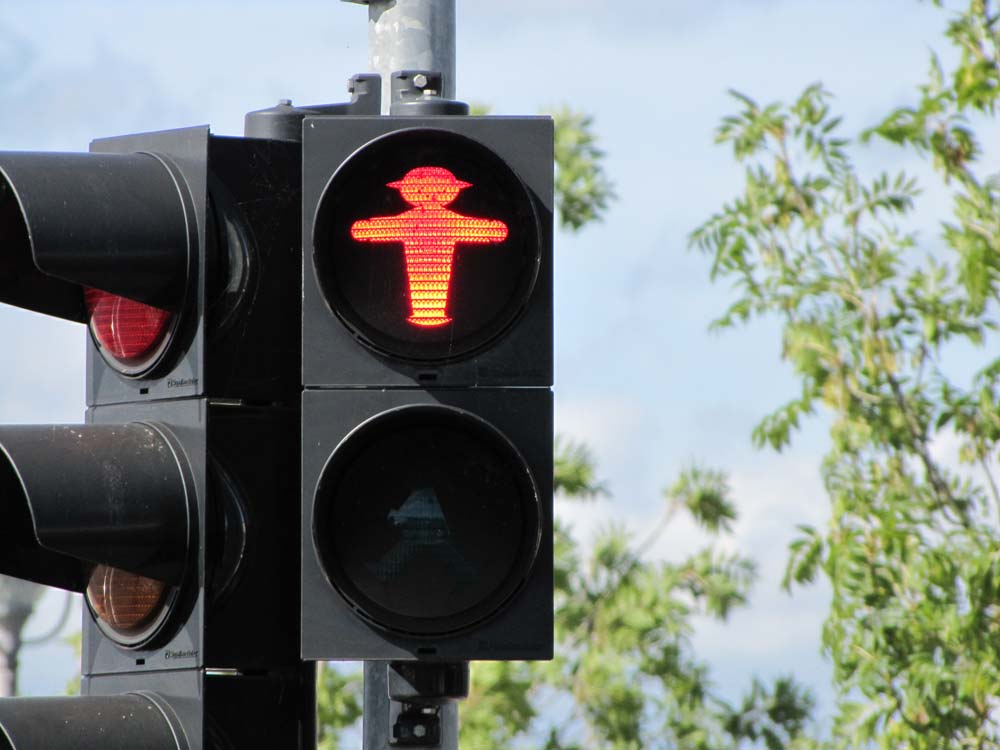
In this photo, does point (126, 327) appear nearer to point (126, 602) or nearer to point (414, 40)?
point (126, 602)

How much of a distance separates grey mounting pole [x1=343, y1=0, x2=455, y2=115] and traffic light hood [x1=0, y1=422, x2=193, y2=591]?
1.03 m

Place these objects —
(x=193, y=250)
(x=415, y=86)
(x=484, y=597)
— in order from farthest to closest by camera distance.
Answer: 1. (x=415, y=86)
2. (x=193, y=250)
3. (x=484, y=597)

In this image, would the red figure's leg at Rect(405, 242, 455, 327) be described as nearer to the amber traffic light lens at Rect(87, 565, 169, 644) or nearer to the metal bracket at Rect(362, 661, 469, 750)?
the metal bracket at Rect(362, 661, 469, 750)

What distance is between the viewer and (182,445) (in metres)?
4.02

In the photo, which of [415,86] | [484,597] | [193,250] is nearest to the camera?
[484,597]

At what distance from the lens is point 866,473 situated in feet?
32.2

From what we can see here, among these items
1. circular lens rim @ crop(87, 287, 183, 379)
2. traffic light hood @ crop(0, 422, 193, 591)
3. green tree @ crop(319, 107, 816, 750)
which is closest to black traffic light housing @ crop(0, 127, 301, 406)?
circular lens rim @ crop(87, 287, 183, 379)

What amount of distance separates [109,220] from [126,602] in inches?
33.8

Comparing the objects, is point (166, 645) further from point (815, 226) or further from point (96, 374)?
point (815, 226)

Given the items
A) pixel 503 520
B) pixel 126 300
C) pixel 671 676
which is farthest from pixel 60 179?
pixel 671 676

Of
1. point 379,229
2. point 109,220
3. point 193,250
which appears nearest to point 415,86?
point 379,229

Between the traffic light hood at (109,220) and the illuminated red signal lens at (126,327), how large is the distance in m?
0.08

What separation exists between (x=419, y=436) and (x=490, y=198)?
1.69 feet

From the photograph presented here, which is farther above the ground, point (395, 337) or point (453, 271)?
point (453, 271)
